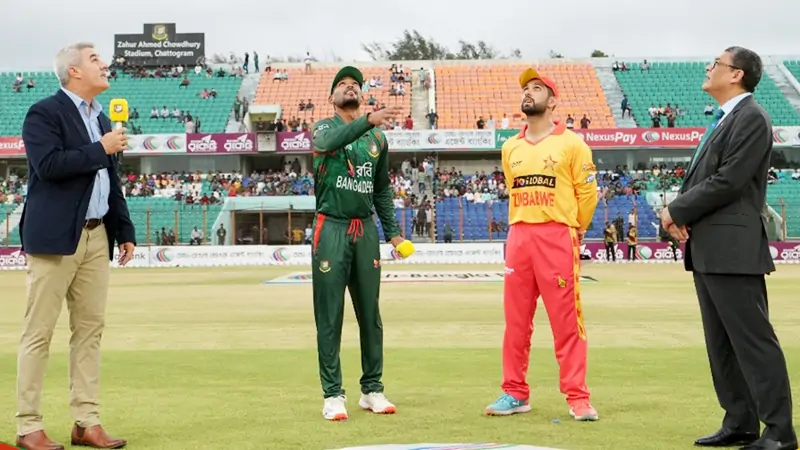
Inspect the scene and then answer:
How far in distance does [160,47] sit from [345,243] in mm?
59745

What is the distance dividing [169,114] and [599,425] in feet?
167

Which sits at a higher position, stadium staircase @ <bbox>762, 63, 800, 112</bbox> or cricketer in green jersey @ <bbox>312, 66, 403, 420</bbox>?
stadium staircase @ <bbox>762, 63, 800, 112</bbox>

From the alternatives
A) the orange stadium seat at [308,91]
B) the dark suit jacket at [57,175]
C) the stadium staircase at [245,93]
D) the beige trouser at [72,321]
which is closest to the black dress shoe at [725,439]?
the beige trouser at [72,321]

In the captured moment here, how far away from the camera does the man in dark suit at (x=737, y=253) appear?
201 inches

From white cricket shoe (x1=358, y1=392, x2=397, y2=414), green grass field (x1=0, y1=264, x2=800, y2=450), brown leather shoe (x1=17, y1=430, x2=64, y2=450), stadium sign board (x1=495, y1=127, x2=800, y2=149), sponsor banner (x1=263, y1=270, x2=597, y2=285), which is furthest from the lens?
stadium sign board (x1=495, y1=127, x2=800, y2=149)

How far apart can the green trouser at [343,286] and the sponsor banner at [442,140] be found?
134ft

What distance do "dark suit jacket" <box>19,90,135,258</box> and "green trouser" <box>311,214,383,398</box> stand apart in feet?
5.48

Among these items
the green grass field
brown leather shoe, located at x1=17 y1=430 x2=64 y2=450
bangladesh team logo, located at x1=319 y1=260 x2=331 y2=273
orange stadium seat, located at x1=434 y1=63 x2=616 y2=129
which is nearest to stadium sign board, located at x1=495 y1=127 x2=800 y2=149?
orange stadium seat, located at x1=434 y1=63 x2=616 y2=129

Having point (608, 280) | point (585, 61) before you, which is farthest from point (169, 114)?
point (608, 280)

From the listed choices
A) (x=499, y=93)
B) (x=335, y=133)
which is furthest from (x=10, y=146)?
(x=335, y=133)

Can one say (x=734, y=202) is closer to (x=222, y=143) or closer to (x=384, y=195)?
(x=384, y=195)

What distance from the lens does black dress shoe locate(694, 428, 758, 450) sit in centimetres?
536

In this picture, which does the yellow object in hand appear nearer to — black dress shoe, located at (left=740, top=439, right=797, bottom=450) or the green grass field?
the green grass field

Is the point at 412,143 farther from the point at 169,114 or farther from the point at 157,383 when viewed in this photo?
the point at 157,383
